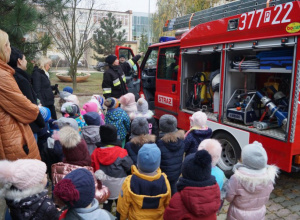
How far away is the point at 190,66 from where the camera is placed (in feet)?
17.5

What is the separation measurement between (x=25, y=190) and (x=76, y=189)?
441 millimetres

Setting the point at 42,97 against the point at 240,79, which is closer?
the point at 240,79

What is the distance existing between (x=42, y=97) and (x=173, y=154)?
315 centimetres

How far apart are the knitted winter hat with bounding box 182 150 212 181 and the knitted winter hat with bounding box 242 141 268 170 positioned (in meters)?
0.47

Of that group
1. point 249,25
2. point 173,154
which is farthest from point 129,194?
point 249,25

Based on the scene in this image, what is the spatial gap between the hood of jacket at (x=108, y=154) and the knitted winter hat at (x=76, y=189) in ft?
3.07

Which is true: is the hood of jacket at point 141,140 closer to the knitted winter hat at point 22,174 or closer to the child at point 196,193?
the child at point 196,193

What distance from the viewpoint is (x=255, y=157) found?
2.10m

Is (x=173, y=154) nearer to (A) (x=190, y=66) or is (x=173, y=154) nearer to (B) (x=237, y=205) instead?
(B) (x=237, y=205)

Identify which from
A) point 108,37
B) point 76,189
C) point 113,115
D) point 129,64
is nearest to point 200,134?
point 113,115

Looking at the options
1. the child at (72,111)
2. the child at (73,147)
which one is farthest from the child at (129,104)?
the child at (73,147)

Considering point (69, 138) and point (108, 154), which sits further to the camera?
point (108, 154)

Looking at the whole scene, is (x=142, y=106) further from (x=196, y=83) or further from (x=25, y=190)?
(x=25, y=190)

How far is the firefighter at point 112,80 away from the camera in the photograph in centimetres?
537
